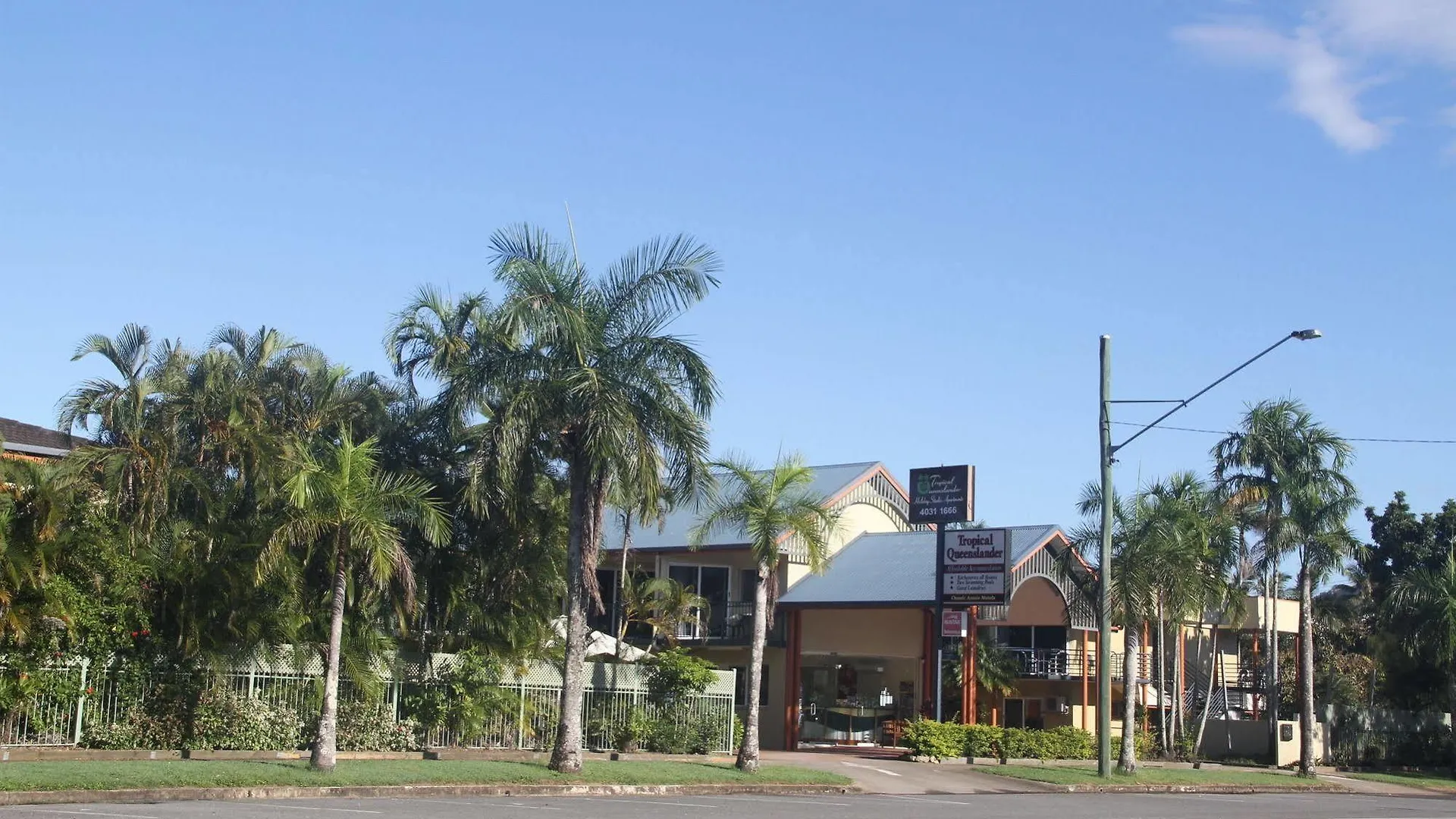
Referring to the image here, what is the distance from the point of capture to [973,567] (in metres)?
34.3

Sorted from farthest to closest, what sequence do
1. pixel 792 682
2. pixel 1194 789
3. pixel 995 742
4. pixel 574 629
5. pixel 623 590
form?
pixel 792 682 → pixel 623 590 → pixel 995 742 → pixel 1194 789 → pixel 574 629

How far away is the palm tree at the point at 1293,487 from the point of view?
3772 cm

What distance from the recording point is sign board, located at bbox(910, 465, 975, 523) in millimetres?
34594

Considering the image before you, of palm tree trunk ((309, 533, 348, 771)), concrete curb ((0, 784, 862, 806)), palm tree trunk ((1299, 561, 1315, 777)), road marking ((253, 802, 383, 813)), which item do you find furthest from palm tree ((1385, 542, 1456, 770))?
road marking ((253, 802, 383, 813))

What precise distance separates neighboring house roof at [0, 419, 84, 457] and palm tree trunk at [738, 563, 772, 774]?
16.3 m

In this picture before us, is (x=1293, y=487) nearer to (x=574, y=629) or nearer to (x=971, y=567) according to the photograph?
(x=971, y=567)

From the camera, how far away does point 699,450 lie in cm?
2442

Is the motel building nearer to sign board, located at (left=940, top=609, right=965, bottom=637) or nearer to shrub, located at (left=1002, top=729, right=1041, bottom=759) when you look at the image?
sign board, located at (left=940, top=609, right=965, bottom=637)

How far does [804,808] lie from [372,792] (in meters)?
6.21

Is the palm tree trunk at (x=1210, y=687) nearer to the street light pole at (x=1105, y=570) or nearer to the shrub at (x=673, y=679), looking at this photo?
the street light pole at (x=1105, y=570)

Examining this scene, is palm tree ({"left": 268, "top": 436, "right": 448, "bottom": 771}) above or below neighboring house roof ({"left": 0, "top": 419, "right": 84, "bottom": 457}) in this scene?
below

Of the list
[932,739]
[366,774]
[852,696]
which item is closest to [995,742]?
[932,739]

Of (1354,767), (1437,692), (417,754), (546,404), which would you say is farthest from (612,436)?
(1437,692)

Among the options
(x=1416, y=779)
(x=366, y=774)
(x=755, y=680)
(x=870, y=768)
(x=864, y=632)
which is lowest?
(x=1416, y=779)
